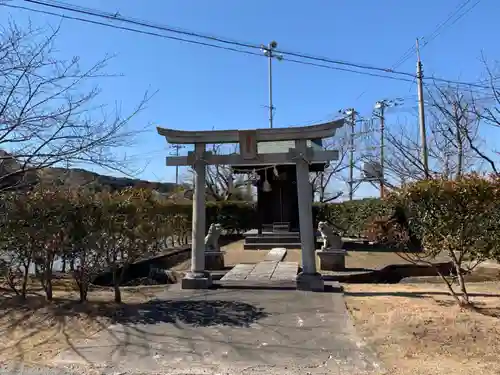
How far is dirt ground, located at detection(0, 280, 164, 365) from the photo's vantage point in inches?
184

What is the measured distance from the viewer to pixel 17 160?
23.5 feet

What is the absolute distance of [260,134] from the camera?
8.19 meters

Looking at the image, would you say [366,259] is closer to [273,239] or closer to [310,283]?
[273,239]

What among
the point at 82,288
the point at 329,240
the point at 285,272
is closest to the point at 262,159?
the point at 285,272

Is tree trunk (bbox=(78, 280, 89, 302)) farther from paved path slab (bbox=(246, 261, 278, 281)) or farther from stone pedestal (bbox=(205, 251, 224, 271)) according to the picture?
stone pedestal (bbox=(205, 251, 224, 271))

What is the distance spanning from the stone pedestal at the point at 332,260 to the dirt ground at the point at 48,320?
5.13m

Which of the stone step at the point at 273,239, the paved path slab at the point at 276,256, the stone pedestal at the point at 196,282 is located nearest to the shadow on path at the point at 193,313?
the stone pedestal at the point at 196,282

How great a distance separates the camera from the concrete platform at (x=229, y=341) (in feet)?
13.4

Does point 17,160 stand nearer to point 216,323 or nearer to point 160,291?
point 160,291

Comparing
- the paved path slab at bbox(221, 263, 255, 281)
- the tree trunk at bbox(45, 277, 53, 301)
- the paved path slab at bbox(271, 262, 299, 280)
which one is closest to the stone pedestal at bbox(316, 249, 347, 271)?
the paved path slab at bbox(271, 262, 299, 280)

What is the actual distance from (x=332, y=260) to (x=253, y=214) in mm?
11938

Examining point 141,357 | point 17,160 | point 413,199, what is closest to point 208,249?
point 17,160

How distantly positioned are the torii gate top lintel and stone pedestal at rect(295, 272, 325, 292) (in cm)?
270

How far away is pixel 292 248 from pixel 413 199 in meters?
11.5
